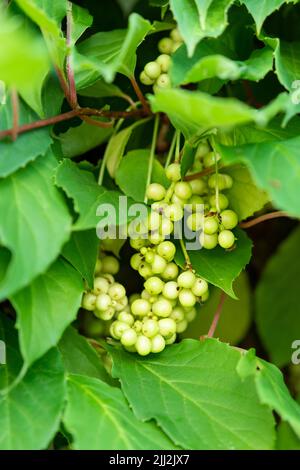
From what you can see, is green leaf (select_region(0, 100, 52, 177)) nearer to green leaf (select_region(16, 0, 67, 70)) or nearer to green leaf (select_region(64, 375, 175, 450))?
green leaf (select_region(16, 0, 67, 70))

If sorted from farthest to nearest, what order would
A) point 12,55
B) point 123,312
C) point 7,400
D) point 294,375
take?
point 294,375 < point 123,312 < point 7,400 < point 12,55

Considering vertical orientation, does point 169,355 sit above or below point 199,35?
below

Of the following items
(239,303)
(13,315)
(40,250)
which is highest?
(40,250)

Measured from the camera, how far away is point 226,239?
82 centimetres

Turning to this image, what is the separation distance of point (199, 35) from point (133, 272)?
492 millimetres

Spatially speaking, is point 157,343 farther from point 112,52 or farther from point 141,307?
point 112,52

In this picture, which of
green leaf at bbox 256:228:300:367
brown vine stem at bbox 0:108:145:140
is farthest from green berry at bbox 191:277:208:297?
green leaf at bbox 256:228:300:367

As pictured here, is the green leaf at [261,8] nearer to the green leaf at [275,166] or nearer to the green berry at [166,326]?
the green leaf at [275,166]

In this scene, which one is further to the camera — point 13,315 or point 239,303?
point 239,303

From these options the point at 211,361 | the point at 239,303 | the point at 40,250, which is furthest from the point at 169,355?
the point at 239,303

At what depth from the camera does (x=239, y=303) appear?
130cm

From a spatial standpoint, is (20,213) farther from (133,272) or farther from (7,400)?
(133,272)

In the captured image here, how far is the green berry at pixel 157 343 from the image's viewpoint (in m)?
0.84

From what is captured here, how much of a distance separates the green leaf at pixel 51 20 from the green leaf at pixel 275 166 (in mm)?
206
